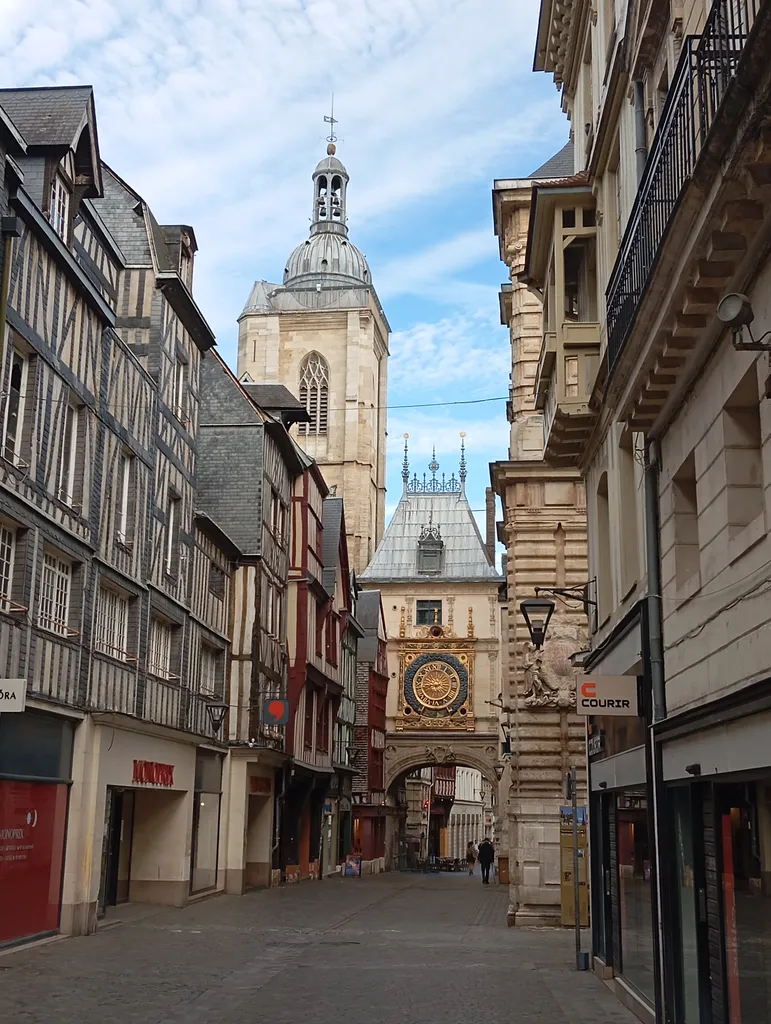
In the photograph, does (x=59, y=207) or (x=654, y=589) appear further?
(x=59, y=207)

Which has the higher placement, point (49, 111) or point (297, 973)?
point (49, 111)

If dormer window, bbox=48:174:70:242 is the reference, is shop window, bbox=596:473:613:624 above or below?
below

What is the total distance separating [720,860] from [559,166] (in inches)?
648

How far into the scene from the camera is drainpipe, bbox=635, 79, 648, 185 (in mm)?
11008

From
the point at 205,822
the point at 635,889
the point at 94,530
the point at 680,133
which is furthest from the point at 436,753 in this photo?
the point at 680,133

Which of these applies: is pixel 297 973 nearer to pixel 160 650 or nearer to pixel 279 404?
pixel 160 650

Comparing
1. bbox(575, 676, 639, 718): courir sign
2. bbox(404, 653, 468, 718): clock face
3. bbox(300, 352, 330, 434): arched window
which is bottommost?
bbox(575, 676, 639, 718): courir sign

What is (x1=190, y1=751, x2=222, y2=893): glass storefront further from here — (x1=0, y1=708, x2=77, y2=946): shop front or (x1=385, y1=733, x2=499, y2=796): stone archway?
(x1=385, y1=733, x2=499, y2=796): stone archway

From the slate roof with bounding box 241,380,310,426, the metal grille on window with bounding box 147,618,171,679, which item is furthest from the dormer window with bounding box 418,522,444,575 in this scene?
the metal grille on window with bounding box 147,618,171,679

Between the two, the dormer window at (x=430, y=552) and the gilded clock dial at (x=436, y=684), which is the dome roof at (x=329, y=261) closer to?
the dormer window at (x=430, y=552)

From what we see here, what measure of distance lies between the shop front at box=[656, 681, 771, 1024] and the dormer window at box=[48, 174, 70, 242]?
1132 cm

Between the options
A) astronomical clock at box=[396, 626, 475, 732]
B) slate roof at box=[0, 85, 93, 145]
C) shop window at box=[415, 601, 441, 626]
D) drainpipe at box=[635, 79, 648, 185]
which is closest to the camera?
drainpipe at box=[635, 79, 648, 185]

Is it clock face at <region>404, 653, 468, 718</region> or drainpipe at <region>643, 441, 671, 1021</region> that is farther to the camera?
clock face at <region>404, 653, 468, 718</region>

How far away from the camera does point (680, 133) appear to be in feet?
25.5
